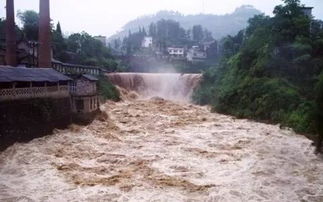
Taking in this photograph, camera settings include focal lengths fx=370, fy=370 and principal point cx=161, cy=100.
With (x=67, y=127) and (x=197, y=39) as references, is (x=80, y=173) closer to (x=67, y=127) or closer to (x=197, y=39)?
(x=67, y=127)

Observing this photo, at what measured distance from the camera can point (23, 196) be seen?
12234 mm

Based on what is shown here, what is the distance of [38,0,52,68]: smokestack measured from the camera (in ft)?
92.6

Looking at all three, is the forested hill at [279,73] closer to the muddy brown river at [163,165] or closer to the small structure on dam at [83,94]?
the muddy brown river at [163,165]

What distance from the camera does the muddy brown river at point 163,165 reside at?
1253 centimetres

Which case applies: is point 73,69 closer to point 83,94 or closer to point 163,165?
point 83,94

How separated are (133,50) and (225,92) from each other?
46.2m

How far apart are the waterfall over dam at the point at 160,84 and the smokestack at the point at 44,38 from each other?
1767 cm

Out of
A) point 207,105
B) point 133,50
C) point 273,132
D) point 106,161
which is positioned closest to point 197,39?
point 133,50

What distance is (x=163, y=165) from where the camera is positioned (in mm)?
A: 15758

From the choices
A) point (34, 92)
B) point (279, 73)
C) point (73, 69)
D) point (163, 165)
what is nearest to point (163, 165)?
point (163, 165)

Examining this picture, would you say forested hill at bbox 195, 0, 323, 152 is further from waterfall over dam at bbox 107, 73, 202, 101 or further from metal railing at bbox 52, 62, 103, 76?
metal railing at bbox 52, 62, 103, 76

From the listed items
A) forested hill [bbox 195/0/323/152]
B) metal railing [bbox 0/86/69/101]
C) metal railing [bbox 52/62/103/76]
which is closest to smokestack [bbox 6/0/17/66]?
metal railing [bbox 52/62/103/76]

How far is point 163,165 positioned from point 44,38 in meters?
17.4

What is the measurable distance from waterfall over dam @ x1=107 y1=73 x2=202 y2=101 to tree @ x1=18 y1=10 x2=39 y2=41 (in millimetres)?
10339
